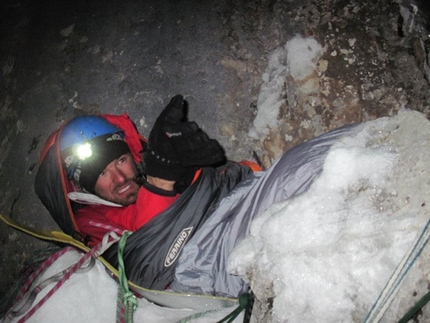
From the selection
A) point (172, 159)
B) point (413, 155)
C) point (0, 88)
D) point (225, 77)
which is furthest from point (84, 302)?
point (0, 88)

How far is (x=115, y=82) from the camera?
2.85 m

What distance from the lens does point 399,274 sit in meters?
0.92

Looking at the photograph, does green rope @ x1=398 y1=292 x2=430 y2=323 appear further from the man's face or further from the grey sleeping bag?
the man's face

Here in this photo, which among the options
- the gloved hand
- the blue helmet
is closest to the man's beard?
the blue helmet

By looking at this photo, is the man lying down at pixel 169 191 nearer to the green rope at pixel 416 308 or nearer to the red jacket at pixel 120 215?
the red jacket at pixel 120 215

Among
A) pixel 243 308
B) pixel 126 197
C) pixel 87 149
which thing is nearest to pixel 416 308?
pixel 243 308

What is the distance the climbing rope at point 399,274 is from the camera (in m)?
0.91

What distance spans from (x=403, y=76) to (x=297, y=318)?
1604mm

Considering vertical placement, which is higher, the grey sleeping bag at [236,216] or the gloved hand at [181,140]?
the gloved hand at [181,140]

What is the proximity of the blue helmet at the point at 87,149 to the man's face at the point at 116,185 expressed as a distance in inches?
1.5

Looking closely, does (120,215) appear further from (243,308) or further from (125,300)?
(243,308)

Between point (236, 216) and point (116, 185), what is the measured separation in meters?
1.03

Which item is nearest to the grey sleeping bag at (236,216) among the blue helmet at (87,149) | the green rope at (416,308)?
the green rope at (416,308)

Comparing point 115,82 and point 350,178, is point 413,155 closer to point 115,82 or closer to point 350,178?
point 350,178
